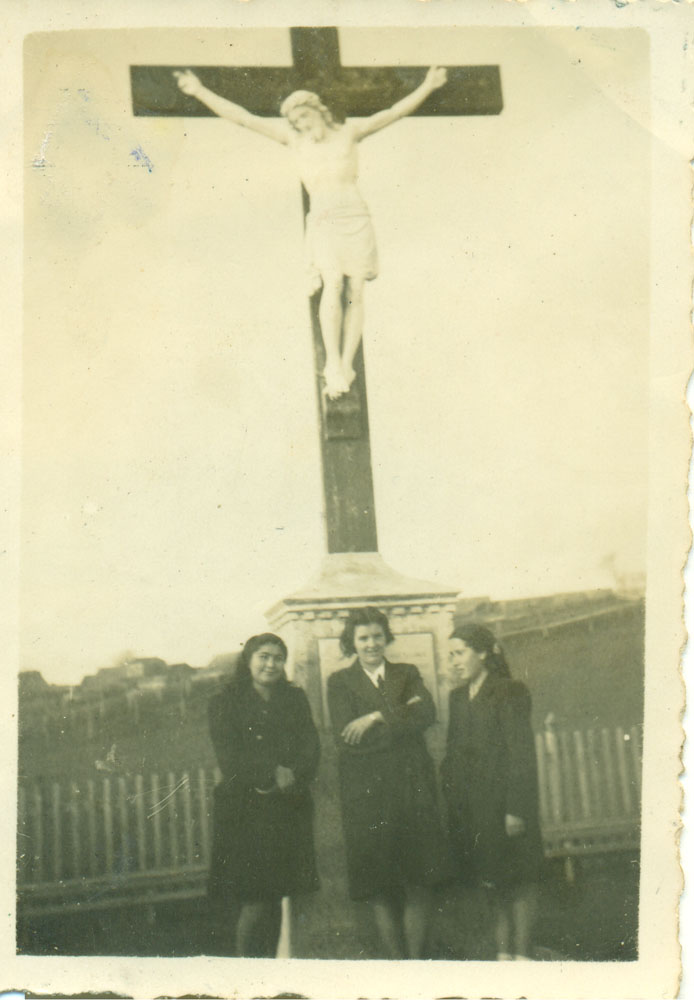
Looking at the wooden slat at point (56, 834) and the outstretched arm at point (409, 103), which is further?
the outstretched arm at point (409, 103)

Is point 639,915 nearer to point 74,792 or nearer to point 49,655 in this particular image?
point 74,792

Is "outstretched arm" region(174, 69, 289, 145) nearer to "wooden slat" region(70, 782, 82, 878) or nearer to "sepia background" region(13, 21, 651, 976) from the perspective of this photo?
"sepia background" region(13, 21, 651, 976)

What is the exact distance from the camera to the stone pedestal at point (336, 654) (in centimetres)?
205

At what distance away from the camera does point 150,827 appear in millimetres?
2076

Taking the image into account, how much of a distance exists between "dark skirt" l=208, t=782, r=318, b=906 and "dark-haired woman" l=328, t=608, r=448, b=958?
0.30ft

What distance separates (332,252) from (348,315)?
0.15 m

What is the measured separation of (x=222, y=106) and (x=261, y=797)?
1.54m

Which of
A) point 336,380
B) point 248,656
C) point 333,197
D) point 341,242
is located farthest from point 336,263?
point 248,656

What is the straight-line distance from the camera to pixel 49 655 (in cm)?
210

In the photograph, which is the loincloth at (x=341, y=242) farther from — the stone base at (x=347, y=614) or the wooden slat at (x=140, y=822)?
the wooden slat at (x=140, y=822)

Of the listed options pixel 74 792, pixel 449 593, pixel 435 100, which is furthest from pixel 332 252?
pixel 74 792

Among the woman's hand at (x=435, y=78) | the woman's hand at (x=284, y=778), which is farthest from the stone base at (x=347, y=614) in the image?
the woman's hand at (x=435, y=78)

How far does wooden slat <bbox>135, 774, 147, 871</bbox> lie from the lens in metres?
2.07

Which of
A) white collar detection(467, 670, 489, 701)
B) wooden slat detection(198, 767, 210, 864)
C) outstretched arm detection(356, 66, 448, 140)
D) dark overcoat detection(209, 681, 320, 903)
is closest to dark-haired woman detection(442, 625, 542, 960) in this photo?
white collar detection(467, 670, 489, 701)
